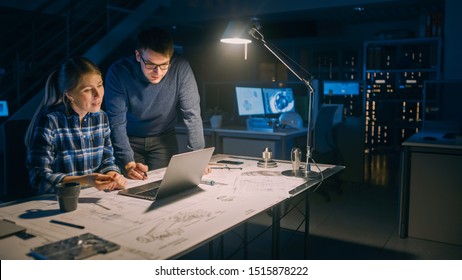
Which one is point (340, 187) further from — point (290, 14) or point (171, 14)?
point (171, 14)

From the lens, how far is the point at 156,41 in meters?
2.01

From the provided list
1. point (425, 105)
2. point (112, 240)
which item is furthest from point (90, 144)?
point (425, 105)

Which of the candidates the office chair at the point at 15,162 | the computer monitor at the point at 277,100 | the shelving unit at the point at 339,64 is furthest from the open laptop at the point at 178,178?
the shelving unit at the point at 339,64

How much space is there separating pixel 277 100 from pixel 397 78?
8.74 ft

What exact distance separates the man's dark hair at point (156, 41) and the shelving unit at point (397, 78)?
15.2ft

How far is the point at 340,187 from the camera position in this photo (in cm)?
466

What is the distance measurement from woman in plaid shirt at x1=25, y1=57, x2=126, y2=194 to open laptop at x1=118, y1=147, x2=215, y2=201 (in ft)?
0.33

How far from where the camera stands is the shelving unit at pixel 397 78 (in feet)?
20.2

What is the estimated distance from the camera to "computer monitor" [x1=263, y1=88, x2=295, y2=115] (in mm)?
4668

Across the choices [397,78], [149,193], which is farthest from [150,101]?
[397,78]

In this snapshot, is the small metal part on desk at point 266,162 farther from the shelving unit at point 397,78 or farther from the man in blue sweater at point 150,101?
the shelving unit at point 397,78

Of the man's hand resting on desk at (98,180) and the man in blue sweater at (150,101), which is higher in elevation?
Answer: the man in blue sweater at (150,101)

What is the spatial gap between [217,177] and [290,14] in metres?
5.06
